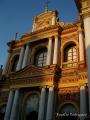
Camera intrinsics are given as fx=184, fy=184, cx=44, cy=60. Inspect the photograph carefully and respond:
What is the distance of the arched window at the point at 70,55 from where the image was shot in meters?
16.4

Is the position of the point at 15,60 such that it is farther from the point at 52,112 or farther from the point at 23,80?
the point at 52,112

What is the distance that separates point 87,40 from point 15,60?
40.7 ft

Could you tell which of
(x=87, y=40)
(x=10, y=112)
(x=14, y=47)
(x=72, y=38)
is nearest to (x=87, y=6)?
(x=87, y=40)

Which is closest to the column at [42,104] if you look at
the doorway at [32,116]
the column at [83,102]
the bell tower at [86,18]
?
the doorway at [32,116]

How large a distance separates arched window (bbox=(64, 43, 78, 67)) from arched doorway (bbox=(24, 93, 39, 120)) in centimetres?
401

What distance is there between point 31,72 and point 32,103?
2.71 metres

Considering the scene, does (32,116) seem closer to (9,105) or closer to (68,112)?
(9,105)

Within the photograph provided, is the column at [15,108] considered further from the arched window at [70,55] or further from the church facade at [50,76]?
the arched window at [70,55]

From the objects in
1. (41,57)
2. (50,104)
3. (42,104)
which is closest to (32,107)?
(42,104)

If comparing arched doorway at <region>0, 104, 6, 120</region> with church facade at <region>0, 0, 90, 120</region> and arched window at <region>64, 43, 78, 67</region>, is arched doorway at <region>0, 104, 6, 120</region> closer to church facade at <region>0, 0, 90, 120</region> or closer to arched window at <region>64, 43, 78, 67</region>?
church facade at <region>0, 0, 90, 120</region>

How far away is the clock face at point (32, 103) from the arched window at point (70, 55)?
3.95 meters

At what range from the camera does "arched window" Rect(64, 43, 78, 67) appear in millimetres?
16391

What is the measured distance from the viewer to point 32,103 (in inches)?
632

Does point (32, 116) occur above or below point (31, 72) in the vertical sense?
below
